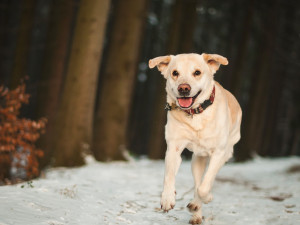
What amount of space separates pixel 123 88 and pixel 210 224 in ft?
23.0

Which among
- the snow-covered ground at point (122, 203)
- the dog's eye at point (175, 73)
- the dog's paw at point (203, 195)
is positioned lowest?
the snow-covered ground at point (122, 203)

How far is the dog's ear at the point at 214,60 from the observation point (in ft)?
16.0

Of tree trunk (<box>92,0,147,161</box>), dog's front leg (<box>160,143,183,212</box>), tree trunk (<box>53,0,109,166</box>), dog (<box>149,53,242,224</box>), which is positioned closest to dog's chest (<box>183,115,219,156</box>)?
dog (<box>149,53,242,224</box>)

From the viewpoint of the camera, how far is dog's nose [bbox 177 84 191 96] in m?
4.43

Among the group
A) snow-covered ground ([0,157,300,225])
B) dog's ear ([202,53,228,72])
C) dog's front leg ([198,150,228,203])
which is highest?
dog's ear ([202,53,228,72])

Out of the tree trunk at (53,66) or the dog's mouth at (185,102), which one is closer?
the dog's mouth at (185,102)

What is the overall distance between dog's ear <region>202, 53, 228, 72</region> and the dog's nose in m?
0.68

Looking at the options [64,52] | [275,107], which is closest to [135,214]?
[64,52]

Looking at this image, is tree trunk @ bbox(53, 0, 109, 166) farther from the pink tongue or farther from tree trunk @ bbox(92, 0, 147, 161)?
the pink tongue

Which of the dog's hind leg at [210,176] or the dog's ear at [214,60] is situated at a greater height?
the dog's ear at [214,60]

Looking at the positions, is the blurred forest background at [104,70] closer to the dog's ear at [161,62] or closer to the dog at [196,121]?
Result: the dog's ear at [161,62]

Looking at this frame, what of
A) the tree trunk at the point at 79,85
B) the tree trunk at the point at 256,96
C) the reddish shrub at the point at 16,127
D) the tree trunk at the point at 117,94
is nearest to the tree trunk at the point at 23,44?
the tree trunk at the point at 117,94

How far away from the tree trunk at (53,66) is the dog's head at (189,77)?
8943 mm

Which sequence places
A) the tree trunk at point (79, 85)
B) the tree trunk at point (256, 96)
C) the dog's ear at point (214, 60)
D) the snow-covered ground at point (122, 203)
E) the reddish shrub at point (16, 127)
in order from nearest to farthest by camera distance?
the snow-covered ground at point (122, 203) → the dog's ear at point (214, 60) → the reddish shrub at point (16, 127) → the tree trunk at point (79, 85) → the tree trunk at point (256, 96)
